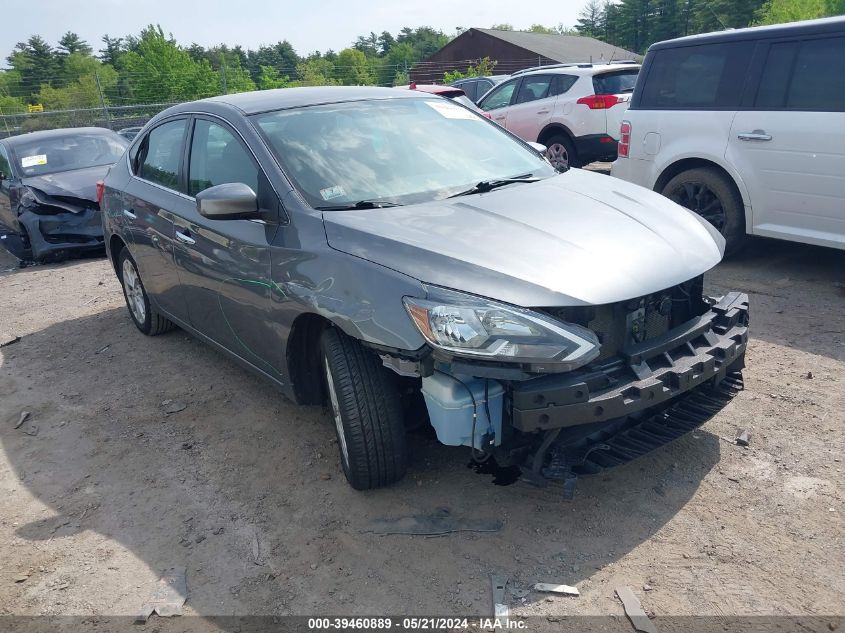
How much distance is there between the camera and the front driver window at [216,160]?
3645 mm

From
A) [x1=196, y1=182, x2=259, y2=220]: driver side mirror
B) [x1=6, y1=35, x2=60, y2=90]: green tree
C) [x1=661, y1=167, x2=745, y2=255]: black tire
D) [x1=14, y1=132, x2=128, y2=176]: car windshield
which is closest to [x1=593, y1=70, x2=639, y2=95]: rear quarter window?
[x1=661, y1=167, x2=745, y2=255]: black tire

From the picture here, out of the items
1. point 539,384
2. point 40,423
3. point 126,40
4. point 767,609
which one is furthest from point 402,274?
point 126,40

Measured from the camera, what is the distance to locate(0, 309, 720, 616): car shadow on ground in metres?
2.70

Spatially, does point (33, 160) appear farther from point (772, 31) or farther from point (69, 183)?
point (772, 31)

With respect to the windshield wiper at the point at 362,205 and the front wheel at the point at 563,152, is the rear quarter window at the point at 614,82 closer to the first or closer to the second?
the front wheel at the point at 563,152

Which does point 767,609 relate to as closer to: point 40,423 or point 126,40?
point 40,423

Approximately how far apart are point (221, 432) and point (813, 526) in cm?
303

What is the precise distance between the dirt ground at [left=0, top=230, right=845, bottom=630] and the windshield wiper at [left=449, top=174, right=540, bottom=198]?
1.29 m

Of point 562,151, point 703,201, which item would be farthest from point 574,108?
point 703,201

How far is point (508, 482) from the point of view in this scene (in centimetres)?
323

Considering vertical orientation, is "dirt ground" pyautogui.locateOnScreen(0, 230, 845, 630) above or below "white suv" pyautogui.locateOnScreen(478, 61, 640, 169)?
below

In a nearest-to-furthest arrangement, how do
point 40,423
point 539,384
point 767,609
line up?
1. point 767,609
2. point 539,384
3. point 40,423

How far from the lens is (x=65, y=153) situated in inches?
365

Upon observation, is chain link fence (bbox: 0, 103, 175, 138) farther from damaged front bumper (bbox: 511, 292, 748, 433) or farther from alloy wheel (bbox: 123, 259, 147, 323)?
damaged front bumper (bbox: 511, 292, 748, 433)
